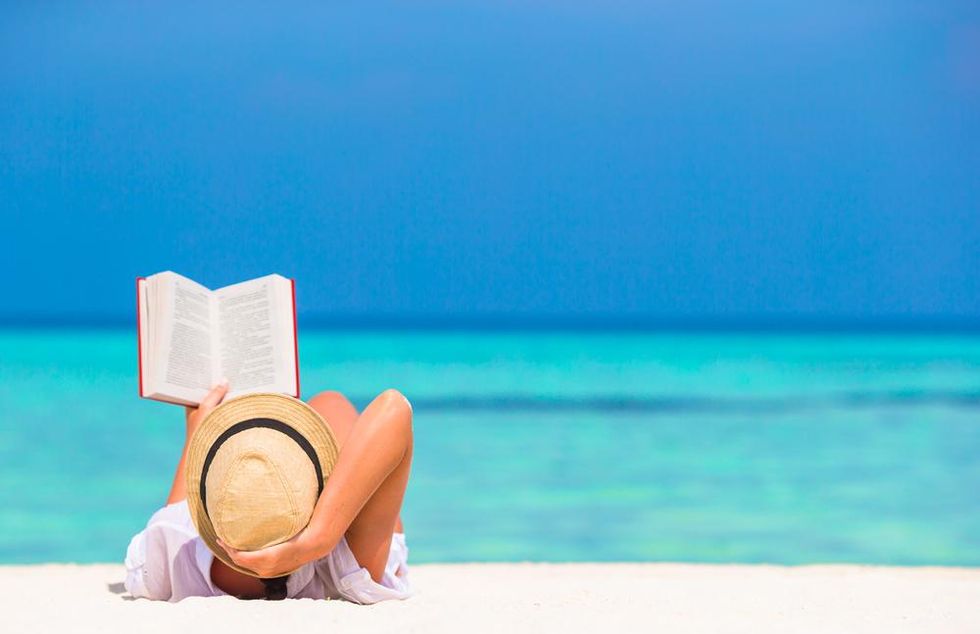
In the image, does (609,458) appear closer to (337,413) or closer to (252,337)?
(337,413)

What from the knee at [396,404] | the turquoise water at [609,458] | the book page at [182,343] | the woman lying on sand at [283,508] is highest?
the turquoise water at [609,458]

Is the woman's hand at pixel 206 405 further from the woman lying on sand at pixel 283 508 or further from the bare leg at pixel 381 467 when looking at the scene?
the bare leg at pixel 381 467

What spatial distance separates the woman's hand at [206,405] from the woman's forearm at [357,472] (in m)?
0.43

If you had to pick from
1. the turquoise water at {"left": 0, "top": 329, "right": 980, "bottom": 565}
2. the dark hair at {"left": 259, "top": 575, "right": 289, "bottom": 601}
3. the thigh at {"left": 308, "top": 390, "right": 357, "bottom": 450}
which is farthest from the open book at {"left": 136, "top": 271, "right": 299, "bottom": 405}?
the turquoise water at {"left": 0, "top": 329, "right": 980, "bottom": 565}

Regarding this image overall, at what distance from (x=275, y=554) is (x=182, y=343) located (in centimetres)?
57

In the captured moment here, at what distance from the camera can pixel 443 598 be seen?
2.41m

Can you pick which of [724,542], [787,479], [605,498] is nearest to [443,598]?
[724,542]

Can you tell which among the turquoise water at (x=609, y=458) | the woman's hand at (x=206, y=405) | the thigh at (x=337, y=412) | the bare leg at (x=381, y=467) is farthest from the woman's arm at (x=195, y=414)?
A: the turquoise water at (x=609, y=458)

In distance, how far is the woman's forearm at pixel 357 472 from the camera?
2.03 metres

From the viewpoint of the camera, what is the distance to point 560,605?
7.52 ft

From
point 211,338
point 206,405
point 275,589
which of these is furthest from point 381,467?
point 211,338

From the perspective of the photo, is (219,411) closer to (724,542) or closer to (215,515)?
(215,515)

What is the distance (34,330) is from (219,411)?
1657 centimetres

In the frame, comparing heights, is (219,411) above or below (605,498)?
below
